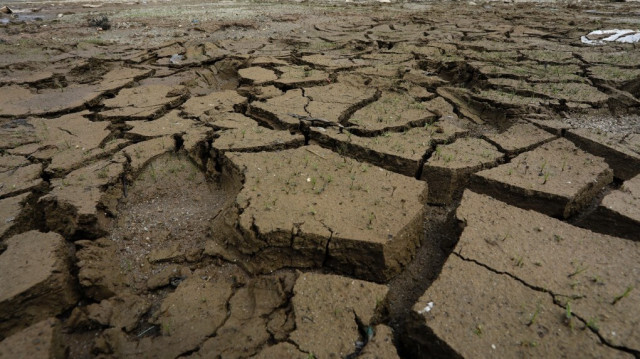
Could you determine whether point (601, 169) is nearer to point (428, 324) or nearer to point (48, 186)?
point (428, 324)

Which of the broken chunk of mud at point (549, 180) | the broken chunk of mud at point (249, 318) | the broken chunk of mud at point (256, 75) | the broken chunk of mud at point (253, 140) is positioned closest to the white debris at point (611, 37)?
the broken chunk of mud at point (549, 180)

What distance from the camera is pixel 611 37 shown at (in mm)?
5734

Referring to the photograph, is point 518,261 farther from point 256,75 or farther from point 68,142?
point 256,75

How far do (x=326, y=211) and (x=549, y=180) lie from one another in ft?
4.60

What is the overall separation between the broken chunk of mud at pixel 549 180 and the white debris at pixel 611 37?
14.6 feet

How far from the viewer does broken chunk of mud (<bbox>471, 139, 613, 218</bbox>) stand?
2.04m

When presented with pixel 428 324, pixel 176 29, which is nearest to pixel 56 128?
pixel 428 324

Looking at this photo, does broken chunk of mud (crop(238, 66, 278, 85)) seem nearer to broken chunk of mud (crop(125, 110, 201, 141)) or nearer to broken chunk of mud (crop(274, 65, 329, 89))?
broken chunk of mud (crop(274, 65, 329, 89))

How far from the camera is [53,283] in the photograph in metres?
1.55

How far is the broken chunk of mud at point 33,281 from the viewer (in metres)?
1.47

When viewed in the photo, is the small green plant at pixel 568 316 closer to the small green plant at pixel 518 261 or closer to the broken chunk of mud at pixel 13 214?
the small green plant at pixel 518 261

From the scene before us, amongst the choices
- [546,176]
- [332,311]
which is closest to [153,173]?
[332,311]

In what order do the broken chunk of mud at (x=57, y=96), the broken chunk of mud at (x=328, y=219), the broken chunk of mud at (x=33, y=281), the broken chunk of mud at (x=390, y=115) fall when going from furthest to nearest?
the broken chunk of mud at (x=57, y=96) < the broken chunk of mud at (x=390, y=115) < the broken chunk of mud at (x=328, y=219) < the broken chunk of mud at (x=33, y=281)

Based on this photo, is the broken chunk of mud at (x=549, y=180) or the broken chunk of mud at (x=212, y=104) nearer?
the broken chunk of mud at (x=549, y=180)
